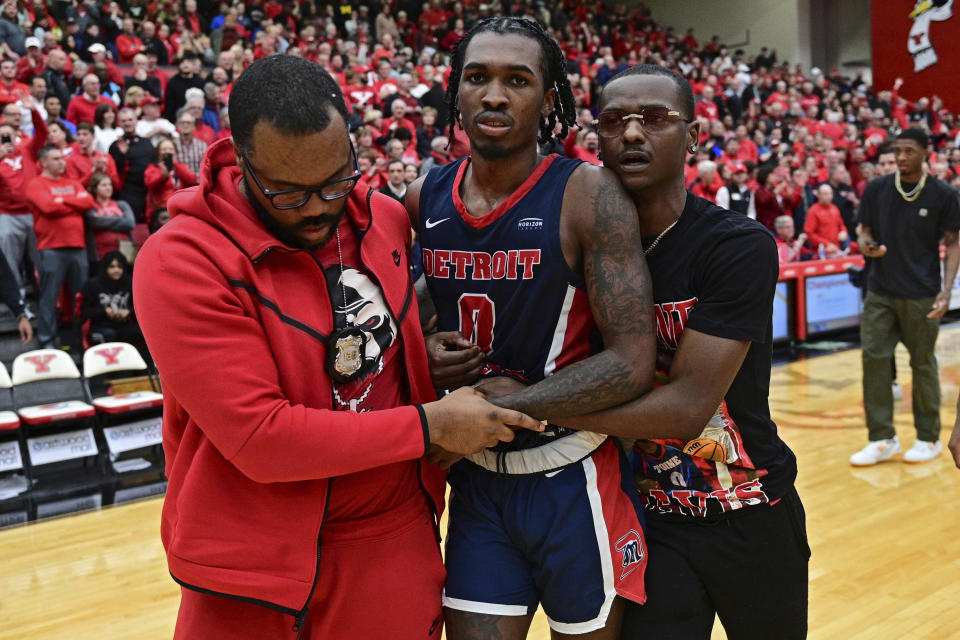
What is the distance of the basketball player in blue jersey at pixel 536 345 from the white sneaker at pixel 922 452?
4.29 m

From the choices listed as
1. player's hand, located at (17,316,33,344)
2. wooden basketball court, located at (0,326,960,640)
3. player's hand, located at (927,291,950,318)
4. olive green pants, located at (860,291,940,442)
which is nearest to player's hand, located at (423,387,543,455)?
wooden basketball court, located at (0,326,960,640)

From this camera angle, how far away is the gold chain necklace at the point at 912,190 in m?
5.46

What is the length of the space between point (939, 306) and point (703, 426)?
422cm

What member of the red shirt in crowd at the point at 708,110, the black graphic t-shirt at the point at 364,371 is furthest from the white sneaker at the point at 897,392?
the red shirt in crowd at the point at 708,110

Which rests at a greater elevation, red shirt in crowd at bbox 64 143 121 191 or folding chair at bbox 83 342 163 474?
red shirt in crowd at bbox 64 143 121 191

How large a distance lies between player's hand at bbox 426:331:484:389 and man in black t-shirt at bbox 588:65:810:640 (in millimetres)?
456

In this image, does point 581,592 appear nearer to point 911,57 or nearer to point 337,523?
point 337,523

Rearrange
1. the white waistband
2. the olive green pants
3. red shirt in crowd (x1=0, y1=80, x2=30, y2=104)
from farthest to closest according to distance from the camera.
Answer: red shirt in crowd (x1=0, y1=80, x2=30, y2=104), the olive green pants, the white waistband

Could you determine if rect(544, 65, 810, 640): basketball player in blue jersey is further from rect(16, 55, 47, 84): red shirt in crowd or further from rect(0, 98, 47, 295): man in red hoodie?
rect(16, 55, 47, 84): red shirt in crowd

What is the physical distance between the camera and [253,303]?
1.64 metres

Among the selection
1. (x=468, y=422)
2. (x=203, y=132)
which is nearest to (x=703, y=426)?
(x=468, y=422)


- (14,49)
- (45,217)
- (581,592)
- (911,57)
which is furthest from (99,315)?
(911,57)

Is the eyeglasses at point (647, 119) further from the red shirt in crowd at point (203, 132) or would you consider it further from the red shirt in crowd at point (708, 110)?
the red shirt in crowd at point (708, 110)

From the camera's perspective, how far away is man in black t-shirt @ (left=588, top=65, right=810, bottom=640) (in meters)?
1.96
